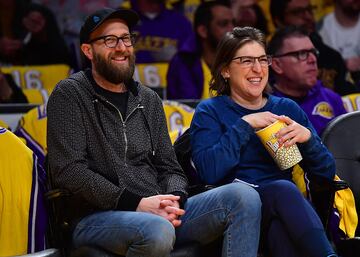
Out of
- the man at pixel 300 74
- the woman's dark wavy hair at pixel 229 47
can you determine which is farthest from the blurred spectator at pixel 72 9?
the woman's dark wavy hair at pixel 229 47

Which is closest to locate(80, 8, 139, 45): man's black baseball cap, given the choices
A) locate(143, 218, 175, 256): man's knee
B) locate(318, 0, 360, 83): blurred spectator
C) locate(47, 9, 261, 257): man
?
locate(47, 9, 261, 257): man

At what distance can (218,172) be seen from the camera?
428 cm

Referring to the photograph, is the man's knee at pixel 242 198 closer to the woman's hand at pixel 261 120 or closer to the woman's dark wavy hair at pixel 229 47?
the woman's hand at pixel 261 120

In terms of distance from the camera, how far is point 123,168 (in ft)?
13.5

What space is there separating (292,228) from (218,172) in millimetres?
465

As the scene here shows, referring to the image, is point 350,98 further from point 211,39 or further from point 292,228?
point 292,228

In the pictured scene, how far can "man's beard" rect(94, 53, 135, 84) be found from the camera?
167 inches

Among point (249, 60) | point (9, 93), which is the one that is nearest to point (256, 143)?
point (249, 60)

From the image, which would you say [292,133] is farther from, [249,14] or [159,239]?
[249,14]

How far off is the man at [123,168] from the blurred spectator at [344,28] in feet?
12.3

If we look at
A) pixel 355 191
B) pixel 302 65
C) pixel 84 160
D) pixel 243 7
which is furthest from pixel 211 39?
pixel 84 160

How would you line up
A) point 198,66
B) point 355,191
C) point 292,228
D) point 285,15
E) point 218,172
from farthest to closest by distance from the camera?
point 285,15 → point 198,66 → point 355,191 → point 218,172 → point 292,228

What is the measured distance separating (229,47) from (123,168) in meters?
0.83

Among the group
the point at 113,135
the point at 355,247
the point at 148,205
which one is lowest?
the point at 355,247
